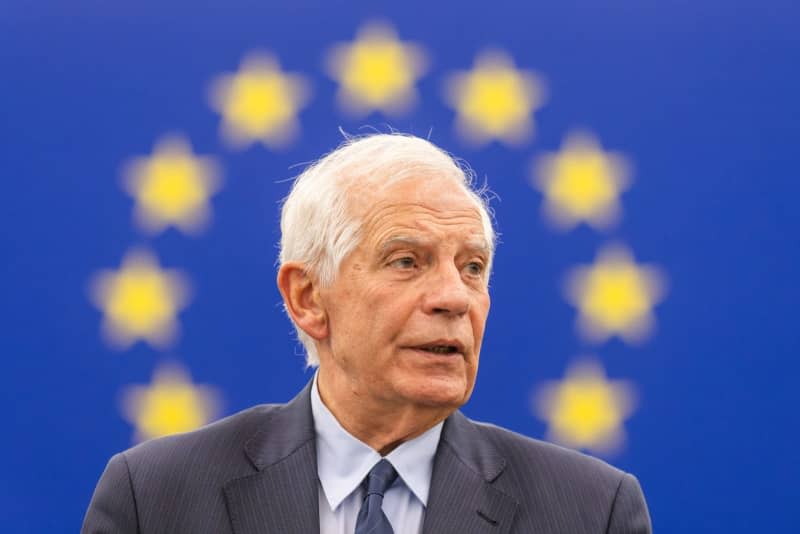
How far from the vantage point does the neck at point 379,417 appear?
7.12ft

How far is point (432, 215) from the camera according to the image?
2.14 meters

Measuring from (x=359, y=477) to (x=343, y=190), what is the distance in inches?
22.6

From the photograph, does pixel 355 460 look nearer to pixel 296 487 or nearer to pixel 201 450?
pixel 296 487

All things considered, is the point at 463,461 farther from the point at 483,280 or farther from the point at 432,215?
the point at 432,215

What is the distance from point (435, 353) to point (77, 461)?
3.86 ft

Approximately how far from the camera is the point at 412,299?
6.86 feet

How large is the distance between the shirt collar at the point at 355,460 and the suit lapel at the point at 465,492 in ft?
0.08

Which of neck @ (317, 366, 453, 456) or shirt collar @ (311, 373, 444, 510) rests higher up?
neck @ (317, 366, 453, 456)

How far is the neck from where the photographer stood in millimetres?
2170

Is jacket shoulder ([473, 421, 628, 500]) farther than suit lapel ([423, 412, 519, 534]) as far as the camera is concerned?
Yes

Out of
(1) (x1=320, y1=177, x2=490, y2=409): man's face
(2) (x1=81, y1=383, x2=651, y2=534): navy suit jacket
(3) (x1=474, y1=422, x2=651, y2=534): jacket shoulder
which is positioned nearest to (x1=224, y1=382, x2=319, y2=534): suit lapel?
(2) (x1=81, y1=383, x2=651, y2=534): navy suit jacket

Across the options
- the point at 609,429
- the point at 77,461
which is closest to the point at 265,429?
the point at 77,461

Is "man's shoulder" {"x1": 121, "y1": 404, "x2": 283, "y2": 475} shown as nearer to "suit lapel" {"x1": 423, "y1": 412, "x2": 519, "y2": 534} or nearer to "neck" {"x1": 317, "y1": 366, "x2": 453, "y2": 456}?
"neck" {"x1": 317, "y1": 366, "x2": 453, "y2": 456}

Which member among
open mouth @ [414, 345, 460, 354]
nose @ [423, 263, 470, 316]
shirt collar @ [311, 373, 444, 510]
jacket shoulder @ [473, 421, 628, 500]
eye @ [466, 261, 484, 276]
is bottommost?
shirt collar @ [311, 373, 444, 510]
